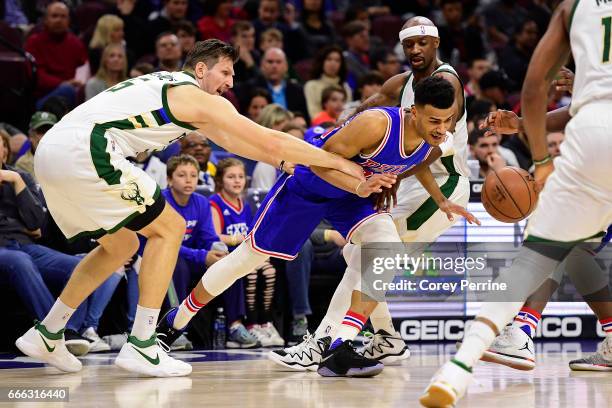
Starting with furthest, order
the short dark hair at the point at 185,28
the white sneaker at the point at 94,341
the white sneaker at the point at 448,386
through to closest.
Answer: the short dark hair at the point at 185,28 < the white sneaker at the point at 94,341 < the white sneaker at the point at 448,386

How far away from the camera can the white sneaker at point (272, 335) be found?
7828 mm

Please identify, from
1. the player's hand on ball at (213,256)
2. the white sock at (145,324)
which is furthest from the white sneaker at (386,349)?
the player's hand on ball at (213,256)

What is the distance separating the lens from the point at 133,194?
214 inches

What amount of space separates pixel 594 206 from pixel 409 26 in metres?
3.08

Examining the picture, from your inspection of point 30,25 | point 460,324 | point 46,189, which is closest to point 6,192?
point 46,189

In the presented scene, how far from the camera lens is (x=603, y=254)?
309 inches

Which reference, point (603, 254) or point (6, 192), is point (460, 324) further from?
point (6, 192)

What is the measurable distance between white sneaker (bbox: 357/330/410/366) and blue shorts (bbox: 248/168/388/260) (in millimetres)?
841

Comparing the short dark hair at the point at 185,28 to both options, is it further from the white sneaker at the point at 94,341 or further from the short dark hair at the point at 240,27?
the white sneaker at the point at 94,341

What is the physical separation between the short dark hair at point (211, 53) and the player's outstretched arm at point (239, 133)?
0.39 m

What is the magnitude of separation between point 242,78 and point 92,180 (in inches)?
238

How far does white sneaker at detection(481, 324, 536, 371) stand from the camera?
5.37 metres

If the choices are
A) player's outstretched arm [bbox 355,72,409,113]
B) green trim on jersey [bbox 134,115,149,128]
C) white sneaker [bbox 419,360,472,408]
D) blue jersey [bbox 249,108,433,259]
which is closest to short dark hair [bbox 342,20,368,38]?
player's outstretched arm [bbox 355,72,409,113]

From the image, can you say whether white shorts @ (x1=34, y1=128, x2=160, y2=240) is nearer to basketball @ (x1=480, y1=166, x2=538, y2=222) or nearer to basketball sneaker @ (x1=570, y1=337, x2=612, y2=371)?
basketball @ (x1=480, y1=166, x2=538, y2=222)
